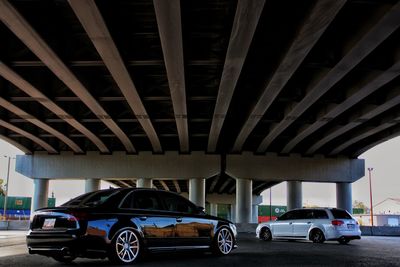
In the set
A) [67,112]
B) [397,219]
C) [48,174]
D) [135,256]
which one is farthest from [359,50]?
[397,219]

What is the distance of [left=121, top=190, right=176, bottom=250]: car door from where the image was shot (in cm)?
943

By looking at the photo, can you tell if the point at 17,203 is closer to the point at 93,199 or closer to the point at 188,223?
the point at 188,223

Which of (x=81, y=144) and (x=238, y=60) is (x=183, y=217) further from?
(x=81, y=144)

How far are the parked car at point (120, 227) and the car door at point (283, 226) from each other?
9096mm

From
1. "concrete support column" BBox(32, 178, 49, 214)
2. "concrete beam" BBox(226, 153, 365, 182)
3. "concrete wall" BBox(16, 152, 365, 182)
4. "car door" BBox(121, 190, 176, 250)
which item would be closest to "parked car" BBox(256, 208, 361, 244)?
"car door" BBox(121, 190, 176, 250)

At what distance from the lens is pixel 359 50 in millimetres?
13891

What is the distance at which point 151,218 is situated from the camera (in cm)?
962

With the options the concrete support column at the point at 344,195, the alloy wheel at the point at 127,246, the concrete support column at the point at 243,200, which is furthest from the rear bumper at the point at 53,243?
the concrete support column at the point at 344,195

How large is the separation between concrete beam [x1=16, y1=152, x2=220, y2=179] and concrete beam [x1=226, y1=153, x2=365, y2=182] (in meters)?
1.75

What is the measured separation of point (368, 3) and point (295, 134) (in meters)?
18.3

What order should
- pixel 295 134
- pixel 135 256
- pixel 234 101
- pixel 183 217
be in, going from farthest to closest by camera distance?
pixel 295 134, pixel 234 101, pixel 183 217, pixel 135 256

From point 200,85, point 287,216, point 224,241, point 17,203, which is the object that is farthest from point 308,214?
point 17,203

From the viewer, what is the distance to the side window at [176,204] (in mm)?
10234

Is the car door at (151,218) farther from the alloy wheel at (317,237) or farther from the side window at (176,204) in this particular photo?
the alloy wheel at (317,237)
